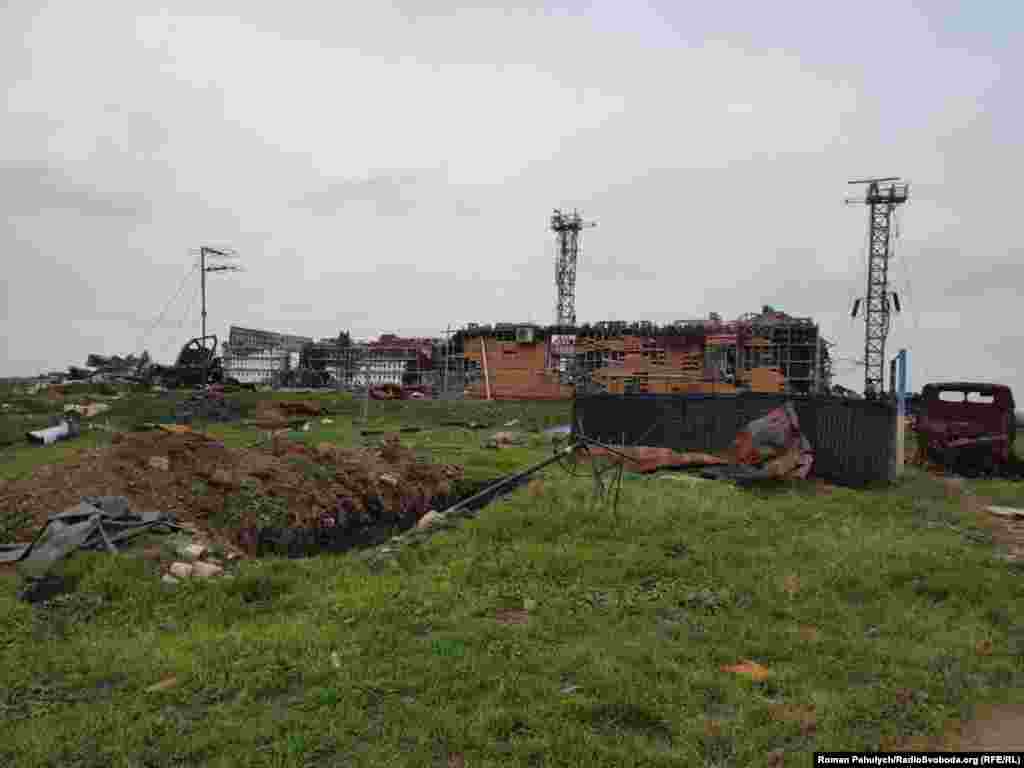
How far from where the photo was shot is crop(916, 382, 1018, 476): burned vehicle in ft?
49.2

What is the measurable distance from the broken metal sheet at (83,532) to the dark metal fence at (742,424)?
6916 mm

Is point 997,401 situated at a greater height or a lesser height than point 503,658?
greater

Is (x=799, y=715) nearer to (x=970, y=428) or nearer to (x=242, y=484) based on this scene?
(x=242, y=484)

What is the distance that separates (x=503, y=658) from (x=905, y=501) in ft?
29.9

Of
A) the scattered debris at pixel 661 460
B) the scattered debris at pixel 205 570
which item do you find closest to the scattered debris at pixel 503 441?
the scattered debris at pixel 661 460

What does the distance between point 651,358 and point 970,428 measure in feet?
64.9

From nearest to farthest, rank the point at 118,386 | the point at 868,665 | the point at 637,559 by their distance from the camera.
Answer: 1. the point at 868,665
2. the point at 637,559
3. the point at 118,386

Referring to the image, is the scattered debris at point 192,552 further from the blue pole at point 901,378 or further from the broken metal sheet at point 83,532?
the blue pole at point 901,378

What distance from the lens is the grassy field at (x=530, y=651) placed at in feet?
12.4

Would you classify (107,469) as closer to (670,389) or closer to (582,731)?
(582,731)

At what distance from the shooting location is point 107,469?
1053 cm

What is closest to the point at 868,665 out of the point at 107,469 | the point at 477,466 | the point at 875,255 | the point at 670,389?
the point at 107,469

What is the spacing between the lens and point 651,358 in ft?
114

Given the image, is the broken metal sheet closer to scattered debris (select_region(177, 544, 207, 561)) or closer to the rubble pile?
scattered debris (select_region(177, 544, 207, 561))
